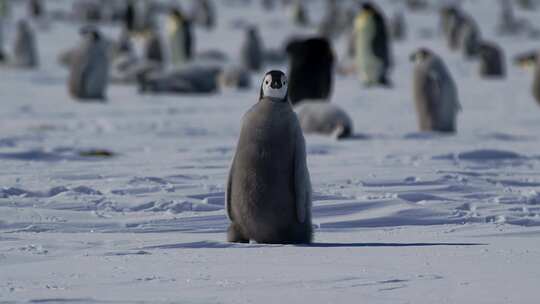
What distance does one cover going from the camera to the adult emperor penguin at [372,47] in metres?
22.0

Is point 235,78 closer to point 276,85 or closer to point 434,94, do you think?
point 434,94

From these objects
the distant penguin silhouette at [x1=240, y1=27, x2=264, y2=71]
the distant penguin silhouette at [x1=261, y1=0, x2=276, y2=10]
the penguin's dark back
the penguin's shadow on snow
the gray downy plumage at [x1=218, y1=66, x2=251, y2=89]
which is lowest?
the penguin's shadow on snow

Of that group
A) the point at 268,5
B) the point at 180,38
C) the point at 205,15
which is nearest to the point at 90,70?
the point at 180,38

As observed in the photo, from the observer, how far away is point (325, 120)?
12305 millimetres

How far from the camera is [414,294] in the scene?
426cm

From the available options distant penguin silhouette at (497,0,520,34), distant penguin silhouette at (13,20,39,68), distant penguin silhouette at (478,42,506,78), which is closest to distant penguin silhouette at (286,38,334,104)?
distant penguin silhouette at (478,42,506,78)

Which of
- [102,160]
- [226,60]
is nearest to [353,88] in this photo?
[226,60]

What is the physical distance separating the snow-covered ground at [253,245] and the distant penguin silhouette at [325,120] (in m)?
0.36

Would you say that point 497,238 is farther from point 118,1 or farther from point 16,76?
point 118,1

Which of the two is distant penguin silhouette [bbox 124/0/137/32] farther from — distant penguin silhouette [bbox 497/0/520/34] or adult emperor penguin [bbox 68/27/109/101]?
adult emperor penguin [bbox 68/27/109/101]

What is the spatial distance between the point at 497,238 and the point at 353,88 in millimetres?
16222

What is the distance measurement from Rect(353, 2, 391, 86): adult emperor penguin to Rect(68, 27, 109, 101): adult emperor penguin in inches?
221

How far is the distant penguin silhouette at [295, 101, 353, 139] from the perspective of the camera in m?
12.1

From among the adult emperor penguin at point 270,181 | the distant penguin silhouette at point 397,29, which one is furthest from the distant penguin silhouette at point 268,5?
the adult emperor penguin at point 270,181
